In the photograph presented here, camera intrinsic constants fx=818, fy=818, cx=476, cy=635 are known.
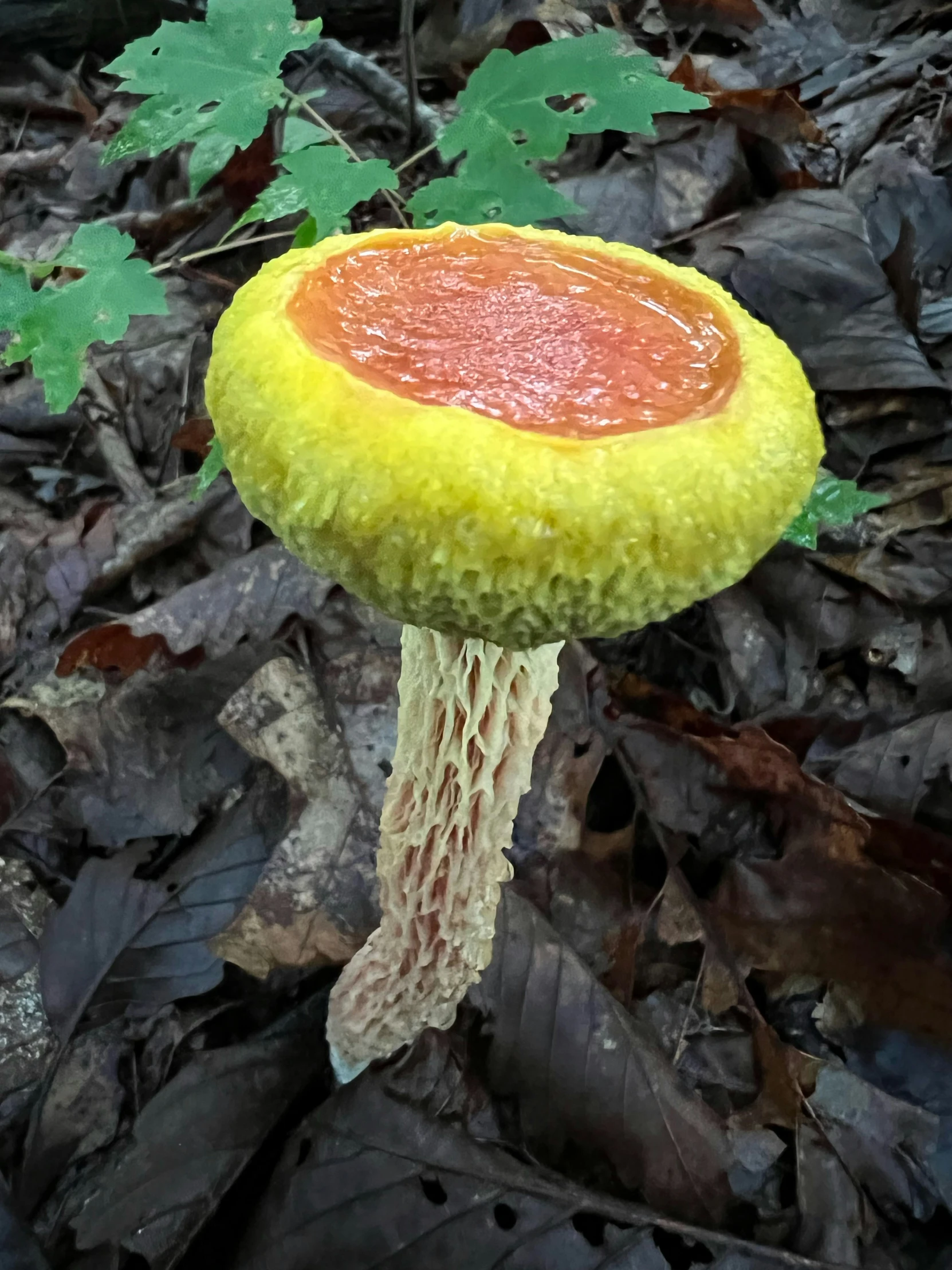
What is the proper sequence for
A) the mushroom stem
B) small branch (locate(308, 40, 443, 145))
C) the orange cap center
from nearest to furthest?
the orange cap center → the mushroom stem → small branch (locate(308, 40, 443, 145))

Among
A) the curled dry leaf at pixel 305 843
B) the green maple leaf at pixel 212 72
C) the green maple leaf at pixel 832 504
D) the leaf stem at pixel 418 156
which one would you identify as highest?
the green maple leaf at pixel 212 72

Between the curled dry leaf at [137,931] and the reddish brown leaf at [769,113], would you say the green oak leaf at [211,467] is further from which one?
the reddish brown leaf at [769,113]

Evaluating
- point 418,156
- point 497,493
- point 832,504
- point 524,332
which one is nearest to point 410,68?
point 418,156

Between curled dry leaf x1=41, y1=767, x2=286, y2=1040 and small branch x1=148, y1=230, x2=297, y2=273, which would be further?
small branch x1=148, y1=230, x2=297, y2=273

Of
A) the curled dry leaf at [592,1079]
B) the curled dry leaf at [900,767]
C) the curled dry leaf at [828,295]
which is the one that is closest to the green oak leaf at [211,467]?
the curled dry leaf at [592,1079]

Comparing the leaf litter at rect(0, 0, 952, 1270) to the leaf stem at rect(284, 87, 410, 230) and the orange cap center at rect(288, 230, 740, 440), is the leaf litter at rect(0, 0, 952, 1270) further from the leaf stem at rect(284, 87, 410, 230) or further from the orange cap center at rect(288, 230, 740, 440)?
the orange cap center at rect(288, 230, 740, 440)

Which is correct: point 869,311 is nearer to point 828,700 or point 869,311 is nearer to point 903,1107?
point 828,700

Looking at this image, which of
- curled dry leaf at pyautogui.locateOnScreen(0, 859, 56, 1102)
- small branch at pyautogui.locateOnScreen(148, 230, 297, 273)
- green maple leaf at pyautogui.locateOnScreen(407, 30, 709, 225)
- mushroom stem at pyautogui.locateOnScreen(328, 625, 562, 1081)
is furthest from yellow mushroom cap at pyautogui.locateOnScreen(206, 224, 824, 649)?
small branch at pyautogui.locateOnScreen(148, 230, 297, 273)
